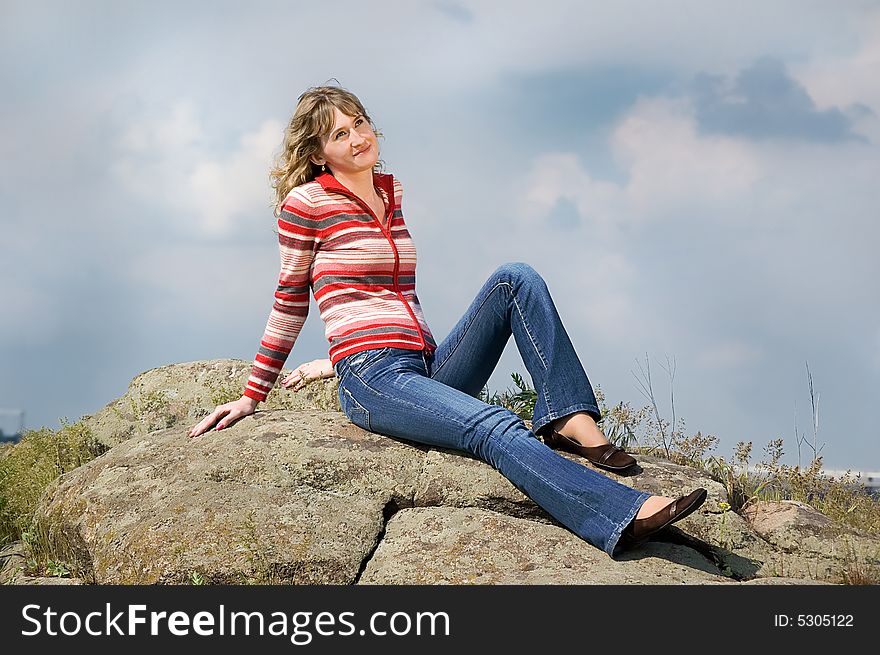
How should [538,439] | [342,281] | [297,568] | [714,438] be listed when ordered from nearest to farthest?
1. [297,568]
2. [538,439]
3. [342,281]
4. [714,438]

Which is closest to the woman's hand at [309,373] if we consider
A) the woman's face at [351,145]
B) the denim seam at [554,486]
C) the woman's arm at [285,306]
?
the woman's arm at [285,306]

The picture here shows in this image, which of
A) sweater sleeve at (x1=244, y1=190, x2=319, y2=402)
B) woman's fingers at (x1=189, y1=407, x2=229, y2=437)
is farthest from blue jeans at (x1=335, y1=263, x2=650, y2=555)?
woman's fingers at (x1=189, y1=407, x2=229, y2=437)

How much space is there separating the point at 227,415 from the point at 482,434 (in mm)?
1691

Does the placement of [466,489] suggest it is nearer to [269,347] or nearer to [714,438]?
[269,347]

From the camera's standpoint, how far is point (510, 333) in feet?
18.6

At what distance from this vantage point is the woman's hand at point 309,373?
20.6 feet

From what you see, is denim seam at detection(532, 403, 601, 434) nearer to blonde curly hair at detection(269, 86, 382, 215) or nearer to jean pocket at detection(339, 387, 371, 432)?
jean pocket at detection(339, 387, 371, 432)

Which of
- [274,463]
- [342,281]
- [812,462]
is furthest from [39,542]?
[812,462]

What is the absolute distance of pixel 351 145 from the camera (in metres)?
5.64

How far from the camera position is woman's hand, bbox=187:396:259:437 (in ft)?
19.1

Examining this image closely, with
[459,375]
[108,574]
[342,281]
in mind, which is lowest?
[108,574]

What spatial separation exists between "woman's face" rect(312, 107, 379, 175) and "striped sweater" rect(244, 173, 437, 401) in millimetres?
130

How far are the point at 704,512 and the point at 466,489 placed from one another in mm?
1491

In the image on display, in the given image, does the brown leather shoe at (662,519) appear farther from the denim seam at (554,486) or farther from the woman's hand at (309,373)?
the woman's hand at (309,373)
